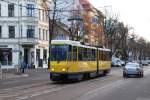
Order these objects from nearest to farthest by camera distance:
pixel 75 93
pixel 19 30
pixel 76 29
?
pixel 75 93, pixel 76 29, pixel 19 30

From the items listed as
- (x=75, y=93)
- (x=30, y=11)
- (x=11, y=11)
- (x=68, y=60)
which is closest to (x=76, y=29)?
(x=30, y=11)

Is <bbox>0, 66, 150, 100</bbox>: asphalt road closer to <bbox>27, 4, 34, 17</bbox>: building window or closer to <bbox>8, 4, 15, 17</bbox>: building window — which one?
<bbox>27, 4, 34, 17</bbox>: building window

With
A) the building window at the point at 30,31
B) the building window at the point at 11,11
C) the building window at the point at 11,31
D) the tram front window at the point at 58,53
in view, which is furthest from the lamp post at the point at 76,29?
the tram front window at the point at 58,53

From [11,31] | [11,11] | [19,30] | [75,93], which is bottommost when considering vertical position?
[75,93]

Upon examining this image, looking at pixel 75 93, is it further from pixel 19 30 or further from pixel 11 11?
pixel 11 11

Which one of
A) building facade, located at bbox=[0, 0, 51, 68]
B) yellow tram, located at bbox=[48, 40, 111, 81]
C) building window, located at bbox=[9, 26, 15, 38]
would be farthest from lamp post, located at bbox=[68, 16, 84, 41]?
yellow tram, located at bbox=[48, 40, 111, 81]

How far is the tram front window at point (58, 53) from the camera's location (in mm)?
32938

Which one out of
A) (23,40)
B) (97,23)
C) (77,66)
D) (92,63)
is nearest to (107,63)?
(92,63)

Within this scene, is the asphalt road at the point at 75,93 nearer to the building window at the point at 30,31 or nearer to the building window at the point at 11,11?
the building window at the point at 30,31

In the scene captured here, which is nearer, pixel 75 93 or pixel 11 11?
pixel 75 93

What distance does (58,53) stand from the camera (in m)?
33.1

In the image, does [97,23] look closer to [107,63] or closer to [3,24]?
[3,24]

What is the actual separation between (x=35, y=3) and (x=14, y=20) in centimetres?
479

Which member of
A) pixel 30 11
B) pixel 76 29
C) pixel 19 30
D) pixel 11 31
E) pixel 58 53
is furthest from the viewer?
pixel 30 11
